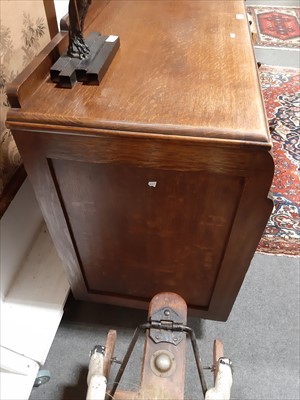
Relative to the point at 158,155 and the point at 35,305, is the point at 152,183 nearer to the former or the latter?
the point at 158,155

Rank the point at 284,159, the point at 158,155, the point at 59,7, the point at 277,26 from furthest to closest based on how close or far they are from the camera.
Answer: the point at 277,26 → the point at 284,159 → the point at 59,7 → the point at 158,155

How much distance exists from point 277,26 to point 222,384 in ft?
9.27

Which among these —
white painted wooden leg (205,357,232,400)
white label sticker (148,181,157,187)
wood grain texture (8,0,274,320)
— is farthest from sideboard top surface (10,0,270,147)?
white painted wooden leg (205,357,232,400)

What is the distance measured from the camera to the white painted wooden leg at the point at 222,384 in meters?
0.57

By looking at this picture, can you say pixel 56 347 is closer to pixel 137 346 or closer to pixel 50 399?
pixel 50 399

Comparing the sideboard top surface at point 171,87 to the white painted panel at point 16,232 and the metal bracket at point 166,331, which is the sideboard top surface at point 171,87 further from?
the white painted panel at point 16,232

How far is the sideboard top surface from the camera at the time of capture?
0.55 metres

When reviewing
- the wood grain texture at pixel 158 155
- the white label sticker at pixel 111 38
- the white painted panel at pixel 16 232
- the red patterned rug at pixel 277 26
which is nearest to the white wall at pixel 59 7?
the wood grain texture at pixel 158 155

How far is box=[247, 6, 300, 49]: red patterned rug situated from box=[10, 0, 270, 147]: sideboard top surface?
1856 mm

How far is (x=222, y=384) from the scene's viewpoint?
0.61 meters

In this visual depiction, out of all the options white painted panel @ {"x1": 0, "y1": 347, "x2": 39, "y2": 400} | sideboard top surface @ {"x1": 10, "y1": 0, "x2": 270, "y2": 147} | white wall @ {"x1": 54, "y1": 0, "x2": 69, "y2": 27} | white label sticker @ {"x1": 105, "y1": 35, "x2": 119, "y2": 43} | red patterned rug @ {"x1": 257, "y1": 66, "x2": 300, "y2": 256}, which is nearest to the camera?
sideboard top surface @ {"x1": 10, "y1": 0, "x2": 270, "y2": 147}

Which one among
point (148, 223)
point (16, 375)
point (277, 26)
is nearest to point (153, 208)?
point (148, 223)

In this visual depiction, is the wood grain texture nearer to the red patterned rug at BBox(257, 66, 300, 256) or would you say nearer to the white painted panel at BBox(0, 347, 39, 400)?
the white painted panel at BBox(0, 347, 39, 400)

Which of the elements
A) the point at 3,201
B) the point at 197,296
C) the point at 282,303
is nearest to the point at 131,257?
the point at 197,296
